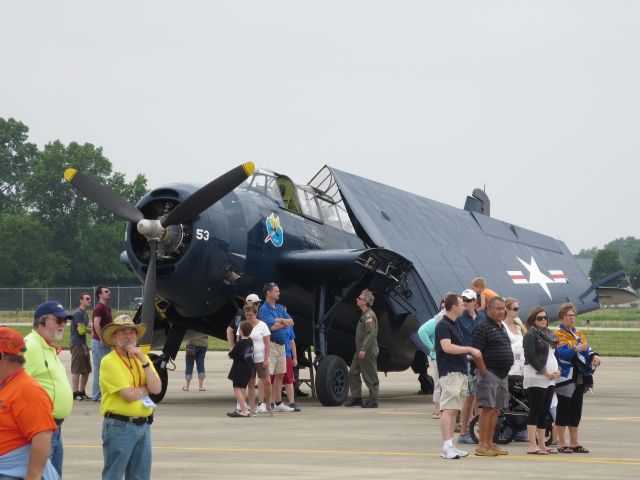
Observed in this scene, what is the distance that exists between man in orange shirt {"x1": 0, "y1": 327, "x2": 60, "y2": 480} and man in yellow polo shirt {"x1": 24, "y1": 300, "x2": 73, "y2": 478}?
146cm

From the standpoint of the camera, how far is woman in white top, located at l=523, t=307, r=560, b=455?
1289cm

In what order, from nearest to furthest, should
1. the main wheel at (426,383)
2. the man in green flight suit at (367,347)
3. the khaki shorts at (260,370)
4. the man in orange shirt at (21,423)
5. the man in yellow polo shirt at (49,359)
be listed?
the man in orange shirt at (21,423) → the man in yellow polo shirt at (49,359) → the khaki shorts at (260,370) → the man in green flight suit at (367,347) → the main wheel at (426,383)

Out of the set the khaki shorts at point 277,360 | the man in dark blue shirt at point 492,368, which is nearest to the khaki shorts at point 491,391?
the man in dark blue shirt at point 492,368

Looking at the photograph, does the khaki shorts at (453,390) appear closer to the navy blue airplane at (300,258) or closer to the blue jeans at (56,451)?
the blue jeans at (56,451)

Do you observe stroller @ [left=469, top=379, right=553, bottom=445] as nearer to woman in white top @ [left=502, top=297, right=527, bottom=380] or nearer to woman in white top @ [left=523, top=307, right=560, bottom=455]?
woman in white top @ [left=502, top=297, right=527, bottom=380]

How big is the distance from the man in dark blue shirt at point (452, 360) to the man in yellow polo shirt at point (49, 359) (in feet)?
17.0

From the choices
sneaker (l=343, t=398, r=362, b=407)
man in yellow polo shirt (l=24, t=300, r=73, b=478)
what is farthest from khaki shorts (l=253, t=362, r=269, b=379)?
man in yellow polo shirt (l=24, t=300, r=73, b=478)

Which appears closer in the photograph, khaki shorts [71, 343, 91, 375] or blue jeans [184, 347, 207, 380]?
khaki shorts [71, 343, 91, 375]

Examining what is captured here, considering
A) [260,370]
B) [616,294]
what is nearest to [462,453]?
[260,370]

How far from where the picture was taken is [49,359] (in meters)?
8.29

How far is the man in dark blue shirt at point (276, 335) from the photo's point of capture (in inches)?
712

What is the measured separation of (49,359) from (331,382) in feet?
36.5

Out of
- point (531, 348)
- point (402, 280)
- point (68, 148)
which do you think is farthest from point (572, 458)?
point (68, 148)

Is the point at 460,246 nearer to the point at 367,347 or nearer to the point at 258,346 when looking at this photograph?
the point at 367,347
